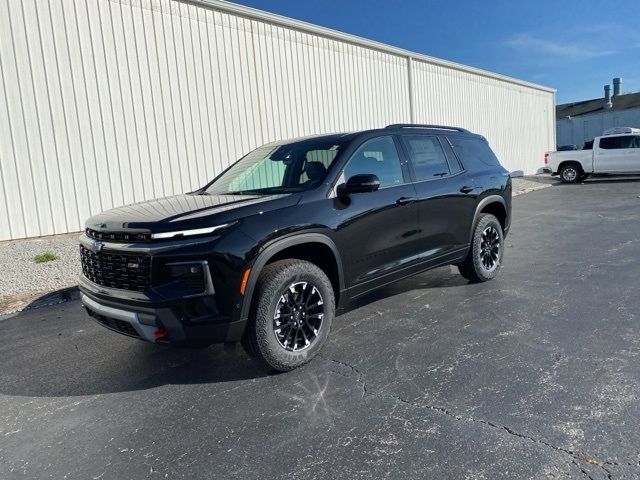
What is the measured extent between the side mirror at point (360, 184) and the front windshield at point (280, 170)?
0.72 feet

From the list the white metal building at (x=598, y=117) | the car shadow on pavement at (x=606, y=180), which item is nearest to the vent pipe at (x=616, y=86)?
the white metal building at (x=598, y=117)

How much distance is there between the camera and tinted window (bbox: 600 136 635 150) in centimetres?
1928

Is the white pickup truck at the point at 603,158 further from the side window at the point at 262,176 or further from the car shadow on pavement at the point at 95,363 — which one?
the side window at the point at 262,176

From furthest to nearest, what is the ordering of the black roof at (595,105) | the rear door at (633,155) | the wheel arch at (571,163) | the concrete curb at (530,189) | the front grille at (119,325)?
the black roof at (595,105), the wheel arch at (571,163), the rear door at (633,155), the concrete curb at (530,189), the front grille at (119,325)

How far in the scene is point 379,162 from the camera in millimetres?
4500

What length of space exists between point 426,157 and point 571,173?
18768mm

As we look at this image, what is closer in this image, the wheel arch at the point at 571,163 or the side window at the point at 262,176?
the side window at the point at 262,176

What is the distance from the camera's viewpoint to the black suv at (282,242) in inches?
125

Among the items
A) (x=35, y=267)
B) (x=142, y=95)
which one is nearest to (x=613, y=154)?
(x=142, y=95)

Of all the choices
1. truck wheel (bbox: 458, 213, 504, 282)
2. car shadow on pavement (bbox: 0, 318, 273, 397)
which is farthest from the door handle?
car shadow on pavement (bbox: 0, 318, 273, 397)

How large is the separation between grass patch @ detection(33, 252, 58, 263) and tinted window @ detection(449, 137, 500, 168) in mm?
6100

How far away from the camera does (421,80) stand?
17438 mm

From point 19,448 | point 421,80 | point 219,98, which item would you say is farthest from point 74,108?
point 421,80

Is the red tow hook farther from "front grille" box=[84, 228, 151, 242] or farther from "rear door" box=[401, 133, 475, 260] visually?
"rear door" box=[401, 133, 475, 260]
